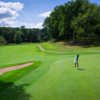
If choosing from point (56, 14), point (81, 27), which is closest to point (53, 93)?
point (81, 27)

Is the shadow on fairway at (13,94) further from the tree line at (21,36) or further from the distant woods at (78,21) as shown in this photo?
the tree line at (21,36)

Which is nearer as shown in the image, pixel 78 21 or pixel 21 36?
pixel 78 21

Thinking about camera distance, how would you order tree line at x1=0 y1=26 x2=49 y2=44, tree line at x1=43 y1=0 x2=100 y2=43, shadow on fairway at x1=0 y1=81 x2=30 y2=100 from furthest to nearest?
tree line at x1=0 y1=26 x2=49 y2=44
tree line at x1=43 y1=0 x2=100 y2=43
shadow on fairway at x1=0 y1=81 x2=30 y2=100

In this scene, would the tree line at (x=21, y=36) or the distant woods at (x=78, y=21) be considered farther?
the tree line at (x=21, y=36)

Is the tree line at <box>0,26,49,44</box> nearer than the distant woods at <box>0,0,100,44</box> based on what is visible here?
No

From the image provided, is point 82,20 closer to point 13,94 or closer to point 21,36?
point 13,94

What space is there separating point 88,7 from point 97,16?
4.97 m

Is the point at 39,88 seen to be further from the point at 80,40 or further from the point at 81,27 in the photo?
the point at 80,40

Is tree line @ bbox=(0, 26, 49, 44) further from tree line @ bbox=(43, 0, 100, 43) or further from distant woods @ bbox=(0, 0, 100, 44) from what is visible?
tree line @ bbox=(43, 0, 100, 43)

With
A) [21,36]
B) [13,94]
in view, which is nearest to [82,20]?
[13,94]

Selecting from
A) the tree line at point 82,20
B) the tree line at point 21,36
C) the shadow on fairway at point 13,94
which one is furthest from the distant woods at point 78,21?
the tree line at point 21,36

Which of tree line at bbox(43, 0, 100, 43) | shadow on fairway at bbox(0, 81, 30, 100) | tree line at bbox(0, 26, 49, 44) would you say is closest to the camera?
shadow on fairway at bbox(0, 81, 30, 100)

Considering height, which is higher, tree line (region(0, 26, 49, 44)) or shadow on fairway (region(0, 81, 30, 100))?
tree line (region(0, 26, 49, 44))

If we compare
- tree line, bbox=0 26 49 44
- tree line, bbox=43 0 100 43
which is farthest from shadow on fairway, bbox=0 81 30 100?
tree line, bbox=0 26 49 44
